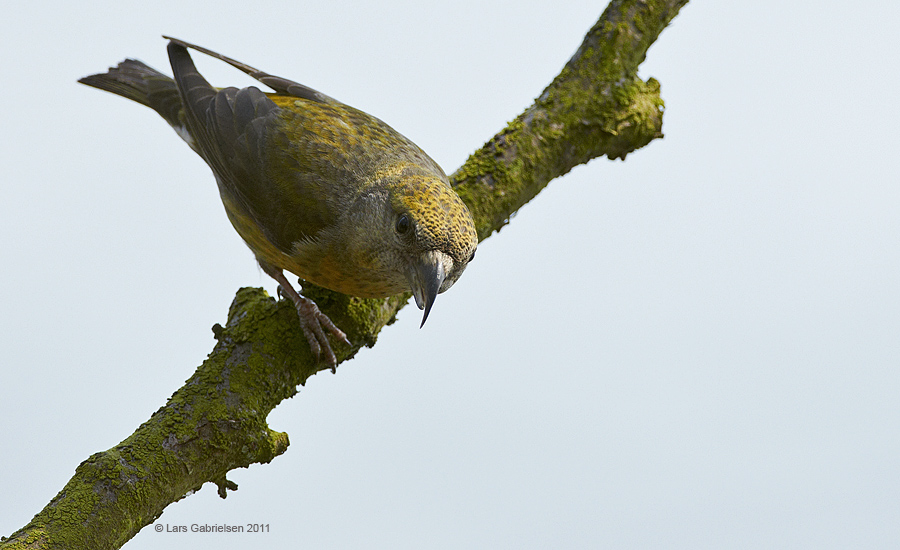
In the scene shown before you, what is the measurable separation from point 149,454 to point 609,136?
3.45 m

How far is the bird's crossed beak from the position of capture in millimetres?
3641

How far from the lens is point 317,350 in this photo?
169 inches

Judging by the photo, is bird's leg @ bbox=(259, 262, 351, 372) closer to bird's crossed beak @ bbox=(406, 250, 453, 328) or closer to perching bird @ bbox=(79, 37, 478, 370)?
perching bird @ bbox=(79, 37, 478, 370)

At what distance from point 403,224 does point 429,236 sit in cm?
19

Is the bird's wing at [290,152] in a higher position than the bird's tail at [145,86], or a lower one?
lower

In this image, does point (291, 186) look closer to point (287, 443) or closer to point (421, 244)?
point (421, 244)

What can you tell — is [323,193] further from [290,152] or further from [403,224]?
[403,224]

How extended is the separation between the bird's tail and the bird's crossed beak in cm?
217

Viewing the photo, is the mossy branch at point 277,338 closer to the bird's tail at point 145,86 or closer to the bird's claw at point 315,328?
the bird's claw at point 315,328

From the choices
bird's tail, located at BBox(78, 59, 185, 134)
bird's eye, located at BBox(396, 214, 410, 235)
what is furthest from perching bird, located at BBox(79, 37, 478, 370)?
bird's tail, located at BBox(78, 59, 185, 134)

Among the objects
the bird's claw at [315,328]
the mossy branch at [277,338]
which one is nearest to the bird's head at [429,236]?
the bird's claw at [315,328]

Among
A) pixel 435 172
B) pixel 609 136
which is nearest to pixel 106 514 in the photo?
pixel 435 172

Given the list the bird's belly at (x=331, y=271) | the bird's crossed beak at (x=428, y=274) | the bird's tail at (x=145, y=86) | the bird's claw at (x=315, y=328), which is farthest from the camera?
the bird's tail at (x=145, y=86)

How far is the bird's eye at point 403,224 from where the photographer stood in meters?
3.80
